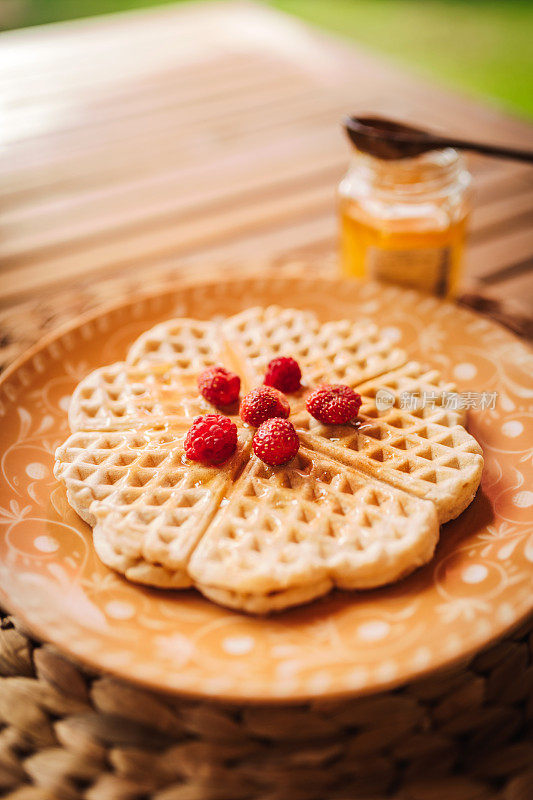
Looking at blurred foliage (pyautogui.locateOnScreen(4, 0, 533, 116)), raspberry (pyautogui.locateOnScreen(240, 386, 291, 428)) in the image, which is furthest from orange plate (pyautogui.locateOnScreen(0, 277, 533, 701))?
blurred foliage (pyautogui.locateOnScreen(4, 0, 533, 116))

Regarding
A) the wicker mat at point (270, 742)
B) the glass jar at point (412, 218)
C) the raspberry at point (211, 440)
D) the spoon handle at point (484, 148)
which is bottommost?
the wicker mat at point (270, 742)

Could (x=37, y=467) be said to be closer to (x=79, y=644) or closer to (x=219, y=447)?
(x=219, y=447)

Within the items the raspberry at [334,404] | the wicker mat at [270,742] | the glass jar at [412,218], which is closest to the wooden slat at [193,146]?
the glass jar at [412,218]

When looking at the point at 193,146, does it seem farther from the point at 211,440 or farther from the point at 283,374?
the point at 211,440

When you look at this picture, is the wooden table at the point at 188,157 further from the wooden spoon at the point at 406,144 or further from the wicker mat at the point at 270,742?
the wicker mat at the point at 270,742

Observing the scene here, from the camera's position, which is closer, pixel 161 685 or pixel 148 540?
pixel 161 685

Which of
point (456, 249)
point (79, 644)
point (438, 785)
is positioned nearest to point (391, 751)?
point (438, 785)

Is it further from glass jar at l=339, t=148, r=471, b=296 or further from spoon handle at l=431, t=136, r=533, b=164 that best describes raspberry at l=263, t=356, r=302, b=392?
spoon handle at l=431, t=136, r=533, b=164
